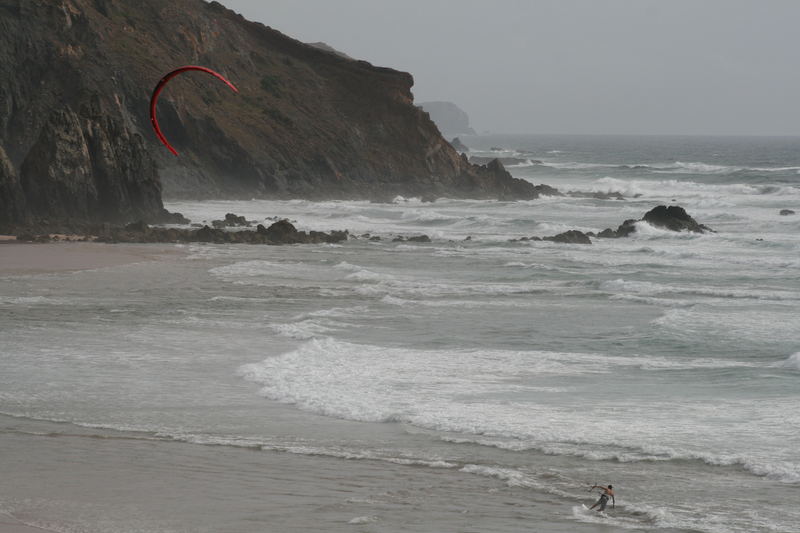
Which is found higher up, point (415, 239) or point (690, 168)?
point (690, 168)

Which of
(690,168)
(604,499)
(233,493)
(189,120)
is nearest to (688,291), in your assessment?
(604,499)

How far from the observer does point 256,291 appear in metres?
29.6

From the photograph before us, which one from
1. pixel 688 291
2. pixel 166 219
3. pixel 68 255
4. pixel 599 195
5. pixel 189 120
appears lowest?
pixel 688 291

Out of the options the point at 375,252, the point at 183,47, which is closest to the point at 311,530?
the point at 375,252

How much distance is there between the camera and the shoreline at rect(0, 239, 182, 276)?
3303 centimetres

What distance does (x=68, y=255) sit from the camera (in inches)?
1432

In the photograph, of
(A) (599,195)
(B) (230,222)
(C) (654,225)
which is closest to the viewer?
(B) (230,222)

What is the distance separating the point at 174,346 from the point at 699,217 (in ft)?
147

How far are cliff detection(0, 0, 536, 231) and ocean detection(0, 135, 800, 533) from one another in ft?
40.1

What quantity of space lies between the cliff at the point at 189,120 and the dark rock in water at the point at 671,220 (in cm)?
2190

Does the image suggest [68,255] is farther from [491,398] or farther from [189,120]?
[189,120]

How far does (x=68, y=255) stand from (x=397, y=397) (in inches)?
854

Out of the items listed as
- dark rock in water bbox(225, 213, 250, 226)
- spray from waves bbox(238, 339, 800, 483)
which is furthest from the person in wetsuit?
dark rock in water bbox(225, 213, 250, 226)

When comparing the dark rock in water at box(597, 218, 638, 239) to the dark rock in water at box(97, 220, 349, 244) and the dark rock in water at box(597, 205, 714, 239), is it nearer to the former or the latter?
the dark rock in water at box(597, 205, 714, 239)
